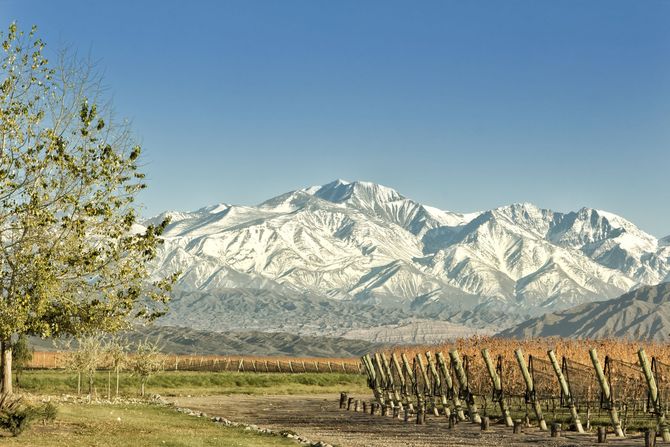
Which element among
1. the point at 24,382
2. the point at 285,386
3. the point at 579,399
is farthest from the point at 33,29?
the point at 285,386

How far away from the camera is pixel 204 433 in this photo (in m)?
40.4

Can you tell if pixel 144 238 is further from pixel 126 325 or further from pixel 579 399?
pixel 579 399

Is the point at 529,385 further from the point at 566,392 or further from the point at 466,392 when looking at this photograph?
the point at 466,392

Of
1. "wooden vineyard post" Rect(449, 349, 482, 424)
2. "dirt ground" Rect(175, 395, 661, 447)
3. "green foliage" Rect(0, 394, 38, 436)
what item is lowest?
"dirt ground" Rect(175, 395, 661, 447)

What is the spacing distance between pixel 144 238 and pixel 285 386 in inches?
2663

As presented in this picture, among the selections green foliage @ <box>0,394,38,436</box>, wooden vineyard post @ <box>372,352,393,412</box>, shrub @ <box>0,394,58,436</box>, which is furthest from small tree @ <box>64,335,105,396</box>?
green foliage @ <box>0,394,38,436</box>

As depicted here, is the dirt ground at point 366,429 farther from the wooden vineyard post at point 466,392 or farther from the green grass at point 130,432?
the green grass at point 130,432

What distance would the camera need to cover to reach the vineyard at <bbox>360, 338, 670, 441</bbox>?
50.4m

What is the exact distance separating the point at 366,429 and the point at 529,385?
28.7ft

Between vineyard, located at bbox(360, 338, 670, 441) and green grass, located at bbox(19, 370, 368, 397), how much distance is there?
19455 mm

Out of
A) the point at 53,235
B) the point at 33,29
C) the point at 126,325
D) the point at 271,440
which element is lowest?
the point at 271,440

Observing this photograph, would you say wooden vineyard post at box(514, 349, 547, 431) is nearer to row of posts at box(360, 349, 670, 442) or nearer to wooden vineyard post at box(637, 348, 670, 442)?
row of posts at box(360, 349, 670, 442)

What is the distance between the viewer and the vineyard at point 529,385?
165 ft

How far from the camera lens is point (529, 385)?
47.4 metres
